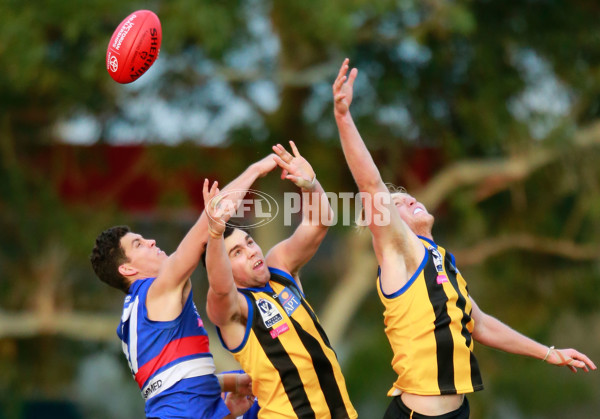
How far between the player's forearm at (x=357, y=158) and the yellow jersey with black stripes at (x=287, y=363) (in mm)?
939

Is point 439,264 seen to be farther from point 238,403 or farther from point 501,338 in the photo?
point 238,403

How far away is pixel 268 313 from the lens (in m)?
4.63

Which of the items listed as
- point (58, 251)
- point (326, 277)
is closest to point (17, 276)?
point (58, 251)

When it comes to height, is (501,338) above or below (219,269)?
below

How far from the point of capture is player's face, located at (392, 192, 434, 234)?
190 inches

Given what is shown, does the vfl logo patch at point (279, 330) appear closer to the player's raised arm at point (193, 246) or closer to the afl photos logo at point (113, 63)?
the player's raised arm at point (193, 246)

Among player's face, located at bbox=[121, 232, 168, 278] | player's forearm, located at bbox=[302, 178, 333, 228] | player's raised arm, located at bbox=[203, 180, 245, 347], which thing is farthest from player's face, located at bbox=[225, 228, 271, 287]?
player's face, located at bbox=[121, 232, 168, 278]

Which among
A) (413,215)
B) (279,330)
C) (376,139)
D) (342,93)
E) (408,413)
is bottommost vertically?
(408,413)

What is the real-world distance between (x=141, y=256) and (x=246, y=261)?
0.69 m

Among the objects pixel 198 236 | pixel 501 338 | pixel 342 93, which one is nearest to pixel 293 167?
pixel 342 93

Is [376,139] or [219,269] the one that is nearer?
[219,269]

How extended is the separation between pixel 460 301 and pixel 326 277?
11923mm

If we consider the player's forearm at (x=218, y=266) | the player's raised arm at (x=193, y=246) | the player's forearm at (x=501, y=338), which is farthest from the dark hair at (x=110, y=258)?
the player's forearm at (x=501, y=338)

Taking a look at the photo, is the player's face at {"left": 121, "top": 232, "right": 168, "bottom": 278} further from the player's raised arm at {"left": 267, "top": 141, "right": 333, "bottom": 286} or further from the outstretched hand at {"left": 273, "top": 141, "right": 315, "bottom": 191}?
the outstretched hand at {"left": 273, "top": 141, "right": 315, "bottom": 191}
